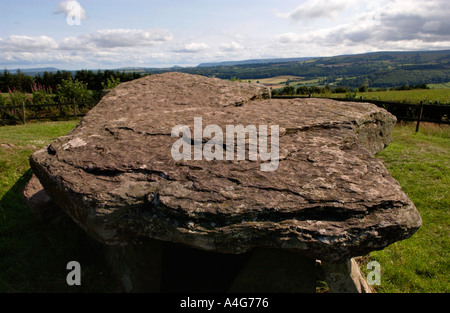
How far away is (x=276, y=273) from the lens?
4.24 m

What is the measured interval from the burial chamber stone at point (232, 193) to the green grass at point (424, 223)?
83.5 inches

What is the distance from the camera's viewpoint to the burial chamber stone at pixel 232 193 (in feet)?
10.9

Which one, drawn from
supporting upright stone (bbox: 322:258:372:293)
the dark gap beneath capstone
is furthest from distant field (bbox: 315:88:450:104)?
the dark gap beneath capstone

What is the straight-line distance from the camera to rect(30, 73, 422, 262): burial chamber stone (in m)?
3.31

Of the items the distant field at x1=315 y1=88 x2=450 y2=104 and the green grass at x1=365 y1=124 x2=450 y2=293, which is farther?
the distant field at x1=315 y1=88 x2=450 y2=104

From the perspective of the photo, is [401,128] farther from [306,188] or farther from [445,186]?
[306,188]

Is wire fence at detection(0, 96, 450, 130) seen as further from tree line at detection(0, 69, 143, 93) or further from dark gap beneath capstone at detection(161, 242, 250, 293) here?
tree line at detection(0, 69, 143, 93)

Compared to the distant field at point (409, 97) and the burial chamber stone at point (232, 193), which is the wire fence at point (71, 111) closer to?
the distant field at point (409, 97)

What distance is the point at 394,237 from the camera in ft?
11.0

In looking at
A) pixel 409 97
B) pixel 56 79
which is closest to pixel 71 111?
pixel 56 79

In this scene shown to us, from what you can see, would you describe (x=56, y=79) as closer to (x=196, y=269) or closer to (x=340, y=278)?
(x=196, y=269)

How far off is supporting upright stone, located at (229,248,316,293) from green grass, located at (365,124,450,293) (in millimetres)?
1438

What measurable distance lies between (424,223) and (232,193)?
198 inches

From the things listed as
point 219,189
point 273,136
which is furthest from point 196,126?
point 219,189
